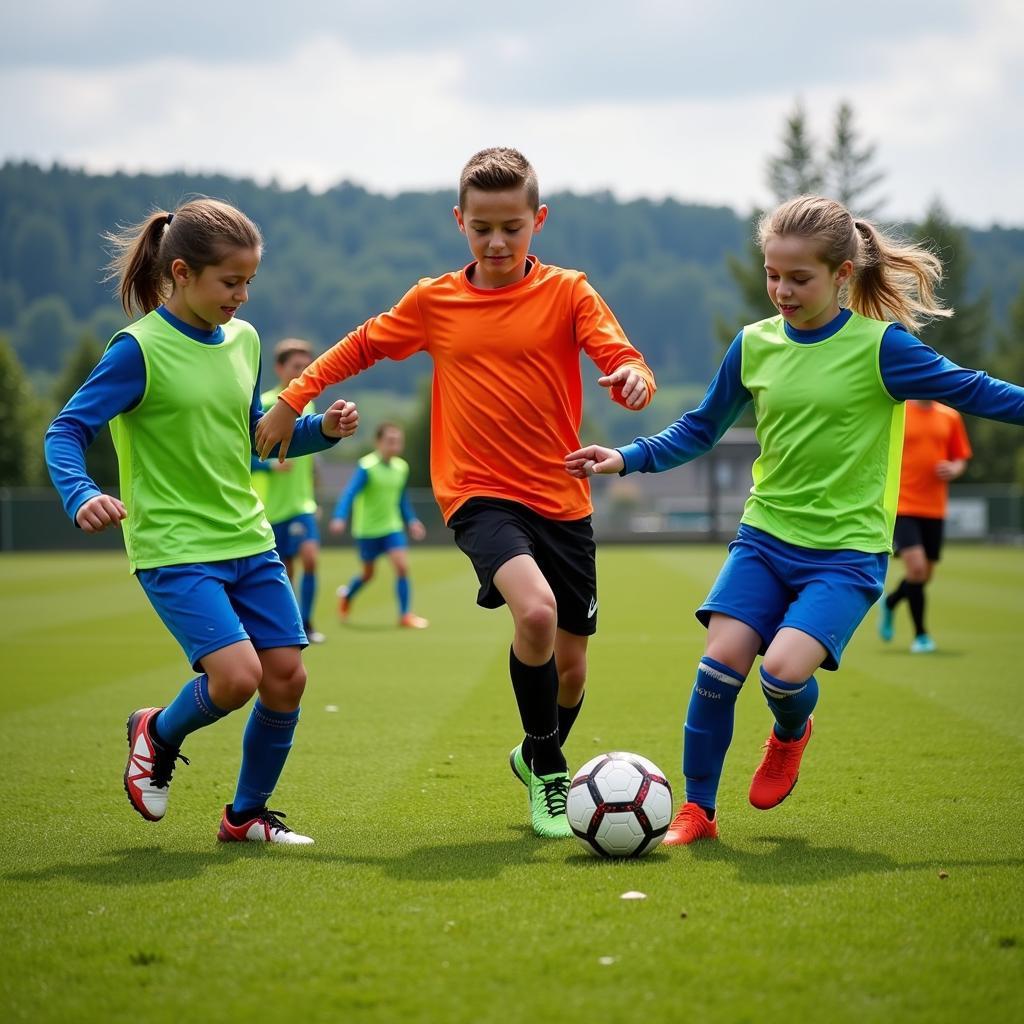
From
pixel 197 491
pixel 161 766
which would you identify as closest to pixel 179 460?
pixel 197 491

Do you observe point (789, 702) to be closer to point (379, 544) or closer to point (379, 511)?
point (379, 511)

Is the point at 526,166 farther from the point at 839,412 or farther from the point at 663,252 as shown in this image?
the point at 663,252

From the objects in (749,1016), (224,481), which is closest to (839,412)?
(224,481)

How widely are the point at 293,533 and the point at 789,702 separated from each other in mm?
8253

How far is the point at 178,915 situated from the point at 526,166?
296 centimetres

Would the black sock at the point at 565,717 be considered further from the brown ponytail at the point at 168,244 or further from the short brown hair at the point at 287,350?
the short brown hair at the point at 287,350

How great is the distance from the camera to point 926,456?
472 inches

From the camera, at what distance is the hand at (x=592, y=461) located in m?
5.01

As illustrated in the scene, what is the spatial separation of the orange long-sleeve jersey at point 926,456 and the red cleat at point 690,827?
7.46 metres

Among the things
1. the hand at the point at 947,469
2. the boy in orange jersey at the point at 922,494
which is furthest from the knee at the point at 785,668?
the boy in orange jersey at the point at 922,494

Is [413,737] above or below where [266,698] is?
below

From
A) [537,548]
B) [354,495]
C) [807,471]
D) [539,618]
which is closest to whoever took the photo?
[539,618]

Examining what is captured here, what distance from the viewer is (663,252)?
648 feet

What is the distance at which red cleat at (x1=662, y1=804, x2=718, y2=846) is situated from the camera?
4.93 metres
